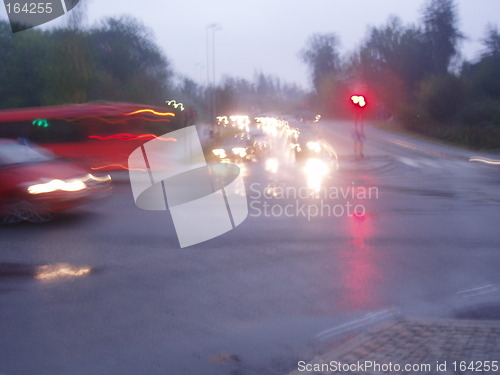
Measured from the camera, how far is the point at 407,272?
346 inches

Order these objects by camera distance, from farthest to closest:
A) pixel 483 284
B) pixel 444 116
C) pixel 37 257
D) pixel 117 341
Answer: pixel 444 116 < pixel 37 257 < pixel 483 284 < pixel 117 341

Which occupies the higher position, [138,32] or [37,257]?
[138,32]

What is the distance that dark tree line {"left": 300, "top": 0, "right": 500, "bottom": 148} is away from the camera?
60.2 metres

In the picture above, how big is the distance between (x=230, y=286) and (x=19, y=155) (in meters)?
7.03

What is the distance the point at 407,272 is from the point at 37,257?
532 cm

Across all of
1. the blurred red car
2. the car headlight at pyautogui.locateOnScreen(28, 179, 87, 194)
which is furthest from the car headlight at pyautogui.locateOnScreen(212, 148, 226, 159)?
the car headlight at pyautogui.locateOnScreen(28, 179, 87, 194)

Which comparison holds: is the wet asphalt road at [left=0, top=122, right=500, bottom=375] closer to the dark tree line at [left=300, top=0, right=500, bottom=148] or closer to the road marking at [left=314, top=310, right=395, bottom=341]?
the road marking at [left=314, top=310, right=395, bottom=341]

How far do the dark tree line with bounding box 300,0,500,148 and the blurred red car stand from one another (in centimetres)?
3088

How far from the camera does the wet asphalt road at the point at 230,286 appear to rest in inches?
233

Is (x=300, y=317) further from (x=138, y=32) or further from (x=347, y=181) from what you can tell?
(x=138, y=32)

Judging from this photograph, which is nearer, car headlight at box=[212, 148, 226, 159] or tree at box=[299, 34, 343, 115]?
car headlight at box=[212, 148, 226, 159]

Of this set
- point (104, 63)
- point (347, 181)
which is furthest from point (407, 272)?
point (104, 63)

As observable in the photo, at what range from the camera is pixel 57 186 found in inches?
492

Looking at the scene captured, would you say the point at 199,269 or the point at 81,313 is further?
the point at 199,269
